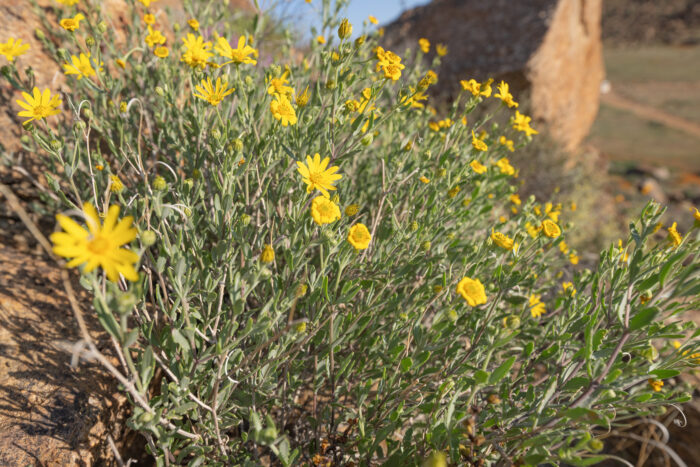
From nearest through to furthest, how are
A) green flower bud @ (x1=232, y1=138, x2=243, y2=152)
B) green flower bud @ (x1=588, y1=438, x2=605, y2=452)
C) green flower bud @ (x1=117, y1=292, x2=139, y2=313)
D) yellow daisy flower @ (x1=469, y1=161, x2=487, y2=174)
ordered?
green flower bud @ (x1=117, y1=292, x2=139, y2=313) < green flower bud @ (x1=588, y1=438, x2=605, y2=452) < green flower bud @ (x1=232, y1=138, x2=243, y2=152) < yellow daisy flower @ (x1=469, y1=161, x2=487, y2=174)

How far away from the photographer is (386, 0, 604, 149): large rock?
6605mm

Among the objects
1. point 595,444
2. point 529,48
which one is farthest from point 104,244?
point 529,48

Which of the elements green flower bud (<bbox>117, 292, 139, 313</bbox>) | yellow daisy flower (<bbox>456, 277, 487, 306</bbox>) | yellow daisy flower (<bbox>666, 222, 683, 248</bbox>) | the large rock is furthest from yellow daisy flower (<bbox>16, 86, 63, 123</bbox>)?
the large rock

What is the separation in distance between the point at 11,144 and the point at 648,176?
624 inches

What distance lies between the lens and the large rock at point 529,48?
21.7 ft

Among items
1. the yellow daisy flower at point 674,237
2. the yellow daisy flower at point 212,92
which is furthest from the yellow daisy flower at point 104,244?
the yellow daisy flower at point 674,237

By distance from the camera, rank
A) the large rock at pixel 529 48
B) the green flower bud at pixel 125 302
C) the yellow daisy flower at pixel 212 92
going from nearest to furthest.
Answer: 1. the green flower bud at pixel 125 302
2. the yellow daisy flower at pixel 212 92
3. the large rock at pixel 529 48

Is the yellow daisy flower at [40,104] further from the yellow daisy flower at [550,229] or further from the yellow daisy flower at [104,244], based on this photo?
the yellow daisy flower at [550,229]

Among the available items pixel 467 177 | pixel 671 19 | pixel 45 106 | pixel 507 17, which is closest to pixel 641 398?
pixel 467 177

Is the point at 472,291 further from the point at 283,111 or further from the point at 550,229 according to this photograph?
the point at 283,111

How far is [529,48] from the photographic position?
658 centimetres

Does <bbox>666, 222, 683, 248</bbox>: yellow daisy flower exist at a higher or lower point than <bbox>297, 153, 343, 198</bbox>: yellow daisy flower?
lower

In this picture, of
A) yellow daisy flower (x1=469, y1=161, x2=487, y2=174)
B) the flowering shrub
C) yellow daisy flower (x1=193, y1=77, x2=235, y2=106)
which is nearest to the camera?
the flowering shrub

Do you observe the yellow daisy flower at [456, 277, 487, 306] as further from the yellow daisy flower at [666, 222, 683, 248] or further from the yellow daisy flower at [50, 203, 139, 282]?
the yellow daisy flower at [50, 203, 139, 282]
